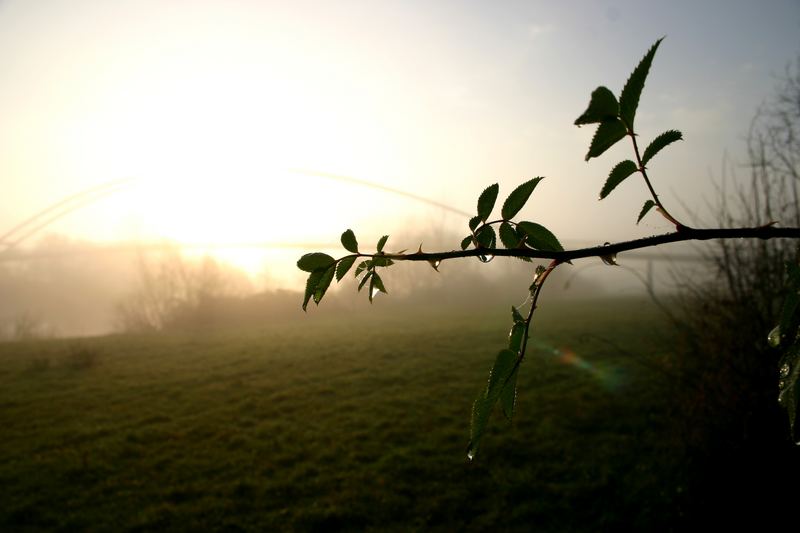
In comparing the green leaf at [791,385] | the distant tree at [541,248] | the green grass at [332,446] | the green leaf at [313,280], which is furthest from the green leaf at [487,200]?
the green grass at [332,446]

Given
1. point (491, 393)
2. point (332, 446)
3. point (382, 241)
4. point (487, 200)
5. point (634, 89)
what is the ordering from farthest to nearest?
point (332, 446), point (382, 241), point (487, 200), point (491, 393), point (634, 89)

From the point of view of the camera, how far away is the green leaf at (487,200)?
0.69m

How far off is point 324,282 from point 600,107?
424 mm

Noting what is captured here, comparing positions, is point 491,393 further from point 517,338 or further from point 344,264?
point 344,264

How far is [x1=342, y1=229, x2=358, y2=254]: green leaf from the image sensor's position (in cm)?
72

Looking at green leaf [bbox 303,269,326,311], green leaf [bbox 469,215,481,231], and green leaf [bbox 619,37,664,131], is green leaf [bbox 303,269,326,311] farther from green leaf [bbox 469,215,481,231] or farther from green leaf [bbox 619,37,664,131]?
green leaf [bbox 619,37,664,131]

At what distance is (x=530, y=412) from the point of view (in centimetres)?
1075

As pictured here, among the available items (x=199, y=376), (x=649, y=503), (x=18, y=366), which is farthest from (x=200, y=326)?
(x=649, y=503)

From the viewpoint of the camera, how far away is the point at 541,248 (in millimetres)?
672

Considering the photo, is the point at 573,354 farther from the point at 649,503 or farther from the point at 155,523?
the point at 155,523

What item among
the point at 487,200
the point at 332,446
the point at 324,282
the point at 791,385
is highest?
the point at 487,200

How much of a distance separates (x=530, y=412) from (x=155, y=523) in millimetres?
7532

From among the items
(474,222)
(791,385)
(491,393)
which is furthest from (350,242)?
(791,385)

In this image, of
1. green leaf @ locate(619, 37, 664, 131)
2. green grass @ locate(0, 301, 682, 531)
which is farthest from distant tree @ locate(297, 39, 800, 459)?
green grass @ locate(0, 301, 682, 531)
